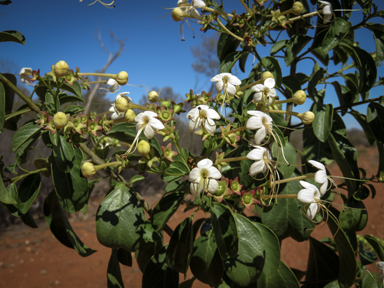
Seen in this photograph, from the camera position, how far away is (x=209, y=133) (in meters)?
0.81

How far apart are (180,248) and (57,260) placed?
13.9 ft

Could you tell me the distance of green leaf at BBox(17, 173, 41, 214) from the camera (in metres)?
1.14

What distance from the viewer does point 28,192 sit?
1.18 meters

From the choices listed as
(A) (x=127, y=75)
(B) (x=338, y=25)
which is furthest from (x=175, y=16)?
(B) (x=338, y=25)

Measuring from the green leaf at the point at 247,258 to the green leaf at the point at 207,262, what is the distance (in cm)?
7

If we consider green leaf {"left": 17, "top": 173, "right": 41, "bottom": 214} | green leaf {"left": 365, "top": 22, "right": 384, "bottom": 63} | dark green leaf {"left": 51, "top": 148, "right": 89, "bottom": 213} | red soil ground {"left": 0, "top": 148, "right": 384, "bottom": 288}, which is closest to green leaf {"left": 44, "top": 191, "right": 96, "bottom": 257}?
green leaf {"left": 17, "top": 173, "right": 41, "bottom": 214}

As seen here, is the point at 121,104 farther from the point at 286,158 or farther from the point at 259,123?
the point at 286,158

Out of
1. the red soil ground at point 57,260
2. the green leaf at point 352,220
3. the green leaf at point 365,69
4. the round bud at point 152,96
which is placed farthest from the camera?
the red soil ground at point 57,260

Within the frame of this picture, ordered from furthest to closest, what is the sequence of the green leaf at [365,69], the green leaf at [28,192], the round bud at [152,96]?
the green leaf at [365,69], the green leaf at [28,192], the round bud at [152,96]

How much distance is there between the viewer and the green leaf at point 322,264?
1.41 meters

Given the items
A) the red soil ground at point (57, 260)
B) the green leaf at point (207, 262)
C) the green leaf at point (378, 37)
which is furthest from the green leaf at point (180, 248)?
the red soil ground at point (57, 260)

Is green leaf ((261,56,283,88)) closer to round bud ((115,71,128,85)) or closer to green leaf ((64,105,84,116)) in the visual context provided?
round bud ((115,71,128,85))

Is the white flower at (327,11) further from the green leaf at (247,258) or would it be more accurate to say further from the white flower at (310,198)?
the green leaf at (247,258)

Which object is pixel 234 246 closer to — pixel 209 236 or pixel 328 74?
pixel 209 236
